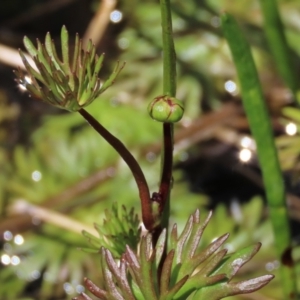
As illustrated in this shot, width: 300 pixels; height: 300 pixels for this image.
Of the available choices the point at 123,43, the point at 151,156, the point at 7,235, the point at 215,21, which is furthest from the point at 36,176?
the point at 215,21

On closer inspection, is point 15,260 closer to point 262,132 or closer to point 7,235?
point 7,235

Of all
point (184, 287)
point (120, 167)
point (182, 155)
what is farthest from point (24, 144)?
point (184, 287)

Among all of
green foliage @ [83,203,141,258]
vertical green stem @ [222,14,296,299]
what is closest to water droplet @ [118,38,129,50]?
vertical green stem @ [222,14,296,299]

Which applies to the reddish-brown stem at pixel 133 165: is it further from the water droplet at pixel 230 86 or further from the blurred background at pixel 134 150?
the water droplet at pixel 230 86

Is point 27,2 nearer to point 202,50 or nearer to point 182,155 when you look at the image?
point 202,50

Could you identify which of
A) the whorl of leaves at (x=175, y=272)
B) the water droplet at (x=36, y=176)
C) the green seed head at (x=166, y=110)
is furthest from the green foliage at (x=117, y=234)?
the water droplet at (x=36, y=176)
